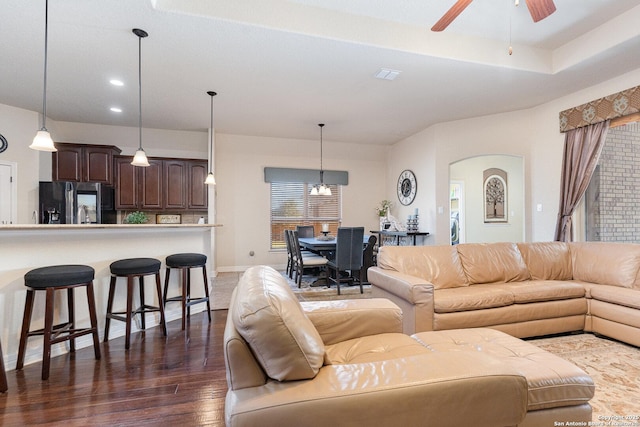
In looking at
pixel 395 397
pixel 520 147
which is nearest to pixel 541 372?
pixel 395 397

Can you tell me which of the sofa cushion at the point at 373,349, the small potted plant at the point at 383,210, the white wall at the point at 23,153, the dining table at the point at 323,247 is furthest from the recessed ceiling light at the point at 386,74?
the white wall at the point at 23,153

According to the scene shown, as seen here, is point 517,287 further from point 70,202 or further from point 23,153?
point 23,153

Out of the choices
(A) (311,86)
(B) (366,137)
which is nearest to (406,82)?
(A) (311,86)

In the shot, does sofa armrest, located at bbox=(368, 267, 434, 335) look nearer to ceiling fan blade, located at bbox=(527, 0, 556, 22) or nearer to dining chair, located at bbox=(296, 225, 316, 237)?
ceiling fan blade, located at bbox=(527, 0, 556, 22)

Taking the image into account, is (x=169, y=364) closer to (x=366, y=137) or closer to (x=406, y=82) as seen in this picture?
(x=406, y=82)

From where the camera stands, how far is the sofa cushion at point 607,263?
2848 mm

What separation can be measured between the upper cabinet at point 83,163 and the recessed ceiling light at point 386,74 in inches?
184

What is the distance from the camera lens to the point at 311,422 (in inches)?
35.3

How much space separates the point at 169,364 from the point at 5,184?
4485mm

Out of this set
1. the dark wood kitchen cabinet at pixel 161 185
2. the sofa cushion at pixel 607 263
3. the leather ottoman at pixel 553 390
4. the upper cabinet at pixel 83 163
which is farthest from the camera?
the dark wood kitchen cabinet at pixel 161 185

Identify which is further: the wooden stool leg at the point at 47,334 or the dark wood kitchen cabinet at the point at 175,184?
the dark wood kitchen cabinet at the point at 175,184

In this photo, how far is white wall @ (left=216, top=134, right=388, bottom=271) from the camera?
248 inches

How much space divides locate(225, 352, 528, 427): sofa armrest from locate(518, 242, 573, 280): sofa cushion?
271cm

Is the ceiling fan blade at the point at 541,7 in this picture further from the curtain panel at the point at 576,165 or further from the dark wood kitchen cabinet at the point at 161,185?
the dark wood kitchen cabinet at the point at 161,185
